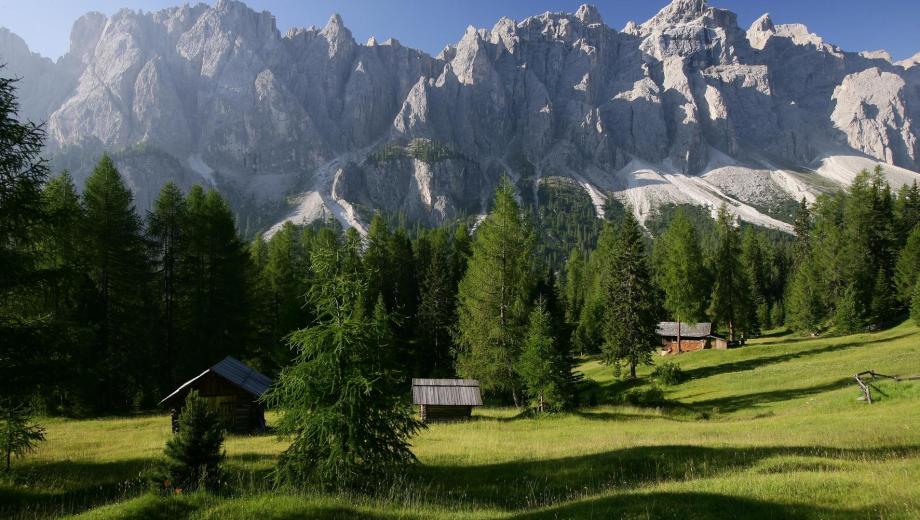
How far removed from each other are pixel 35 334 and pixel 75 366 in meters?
1.38

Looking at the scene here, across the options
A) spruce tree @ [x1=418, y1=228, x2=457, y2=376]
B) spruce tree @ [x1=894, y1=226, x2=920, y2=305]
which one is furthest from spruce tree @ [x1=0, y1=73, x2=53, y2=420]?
spruce tree @ [x1=894, y1=226, x2=920, y2=305]

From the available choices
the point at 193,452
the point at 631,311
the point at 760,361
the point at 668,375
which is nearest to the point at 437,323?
the point at 631,311

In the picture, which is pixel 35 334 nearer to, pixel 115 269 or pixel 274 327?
pixel 115 269

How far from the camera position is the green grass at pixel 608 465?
9.11m

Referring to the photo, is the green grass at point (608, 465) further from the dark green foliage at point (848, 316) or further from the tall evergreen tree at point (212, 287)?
the dark green foliage at point (848, 316)


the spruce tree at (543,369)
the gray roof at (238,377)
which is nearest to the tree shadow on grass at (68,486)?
the gray roof at (238,377)

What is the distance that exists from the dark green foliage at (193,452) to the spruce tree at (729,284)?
47946 millimetres

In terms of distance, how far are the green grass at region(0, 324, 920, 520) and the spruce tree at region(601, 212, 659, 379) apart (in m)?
6.59

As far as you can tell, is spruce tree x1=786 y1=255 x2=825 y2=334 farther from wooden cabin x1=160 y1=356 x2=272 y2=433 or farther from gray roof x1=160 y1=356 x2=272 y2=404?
wooden cabin x1=160 y1=356 x2=272 y2=433

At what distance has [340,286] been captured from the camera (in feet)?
42.0

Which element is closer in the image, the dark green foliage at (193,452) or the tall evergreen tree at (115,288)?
the dark green foliage at (193,452)

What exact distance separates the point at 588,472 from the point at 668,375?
2711 centimetres

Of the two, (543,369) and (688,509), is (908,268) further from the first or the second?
(688,509)

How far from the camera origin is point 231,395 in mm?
24875
